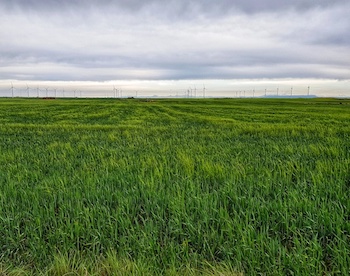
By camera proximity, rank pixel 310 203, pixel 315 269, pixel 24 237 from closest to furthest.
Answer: pixel 315 269 → pixel 24 237 → pixel 310 203

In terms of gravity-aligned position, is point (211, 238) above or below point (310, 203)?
below

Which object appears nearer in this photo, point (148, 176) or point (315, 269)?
point (315, 269)

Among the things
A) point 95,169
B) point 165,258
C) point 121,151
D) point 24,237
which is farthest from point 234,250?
point 121,151

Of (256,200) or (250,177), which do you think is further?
(250,177)

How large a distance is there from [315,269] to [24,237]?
3927 millimetres

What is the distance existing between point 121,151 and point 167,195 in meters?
5.12

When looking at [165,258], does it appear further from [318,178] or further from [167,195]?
[318,178]

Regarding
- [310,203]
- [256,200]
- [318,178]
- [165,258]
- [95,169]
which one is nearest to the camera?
[165,258]

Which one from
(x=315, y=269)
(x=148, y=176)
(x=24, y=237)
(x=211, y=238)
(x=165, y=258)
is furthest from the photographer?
(x=148, y=176)

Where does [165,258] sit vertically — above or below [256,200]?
below

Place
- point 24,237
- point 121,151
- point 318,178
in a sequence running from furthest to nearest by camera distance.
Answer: point 121,151 < point 318,178 < point 24,237

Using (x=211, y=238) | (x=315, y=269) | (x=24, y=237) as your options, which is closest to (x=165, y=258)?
(x=211, y=238)

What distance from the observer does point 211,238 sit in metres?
3.46

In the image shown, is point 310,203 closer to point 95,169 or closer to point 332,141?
point 95,169
